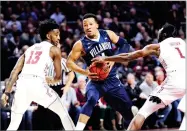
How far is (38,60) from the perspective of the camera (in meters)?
7.00

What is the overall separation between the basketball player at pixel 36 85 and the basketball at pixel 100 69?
687mm

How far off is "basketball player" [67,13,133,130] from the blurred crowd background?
1266mm

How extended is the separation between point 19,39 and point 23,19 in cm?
176

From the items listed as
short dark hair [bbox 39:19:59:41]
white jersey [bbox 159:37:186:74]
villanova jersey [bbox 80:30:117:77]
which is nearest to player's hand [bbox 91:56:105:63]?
villanova jersey [bbox 80:30:117:77]

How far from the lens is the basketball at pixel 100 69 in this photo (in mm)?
7496

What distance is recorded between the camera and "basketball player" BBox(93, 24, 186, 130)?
6770 mm

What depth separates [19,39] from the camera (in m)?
12.8

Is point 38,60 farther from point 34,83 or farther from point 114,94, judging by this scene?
point 114,94

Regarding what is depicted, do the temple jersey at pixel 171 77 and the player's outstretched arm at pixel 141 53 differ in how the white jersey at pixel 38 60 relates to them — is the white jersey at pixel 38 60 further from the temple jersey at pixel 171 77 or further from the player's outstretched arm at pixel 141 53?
the temple jersey at pixel 171 77

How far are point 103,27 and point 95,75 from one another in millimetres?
7393

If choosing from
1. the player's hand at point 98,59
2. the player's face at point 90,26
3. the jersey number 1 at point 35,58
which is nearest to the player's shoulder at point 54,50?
the jersey number 1 at point 35,58

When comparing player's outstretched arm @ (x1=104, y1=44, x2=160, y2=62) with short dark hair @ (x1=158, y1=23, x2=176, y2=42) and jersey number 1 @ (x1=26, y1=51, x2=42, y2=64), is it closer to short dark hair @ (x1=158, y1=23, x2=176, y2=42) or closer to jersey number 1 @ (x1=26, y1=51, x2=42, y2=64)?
short dark hair @ (x1=158, y1=23, x2=176, y2=42)

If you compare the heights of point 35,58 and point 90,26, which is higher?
point 90,26

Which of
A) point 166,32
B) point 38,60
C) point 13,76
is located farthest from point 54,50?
point 166,32
